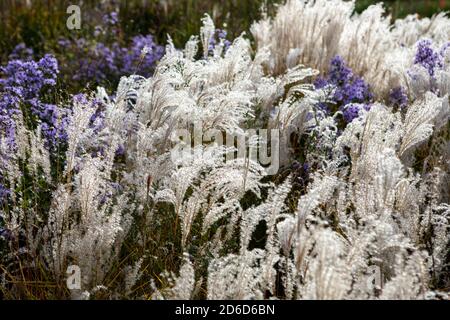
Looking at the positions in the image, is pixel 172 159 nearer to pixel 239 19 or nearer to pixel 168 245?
pixel 168 245

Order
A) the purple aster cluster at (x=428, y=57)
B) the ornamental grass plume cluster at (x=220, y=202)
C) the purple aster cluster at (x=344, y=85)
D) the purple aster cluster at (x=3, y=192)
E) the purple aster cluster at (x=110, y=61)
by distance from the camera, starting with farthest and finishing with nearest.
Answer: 1. the purple aster cluster at (x=110, y=61)
2. the purple aster cluster at (x=344, y=85)
3. the purple aster cluster at (x=428, y=57)
4. the purple aster cluster at (x=3, y=192)
5. the ornamental grass plume cluster at (x=220, y=202)

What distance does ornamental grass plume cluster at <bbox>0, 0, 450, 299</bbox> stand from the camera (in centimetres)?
248

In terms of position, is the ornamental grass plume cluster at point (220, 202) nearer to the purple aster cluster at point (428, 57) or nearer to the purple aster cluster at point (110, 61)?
the purple aster cluster at point (428, 57)

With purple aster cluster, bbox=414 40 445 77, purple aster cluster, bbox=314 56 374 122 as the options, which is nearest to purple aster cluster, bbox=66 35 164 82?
purple aster cluster, bbox=314 56 374 122

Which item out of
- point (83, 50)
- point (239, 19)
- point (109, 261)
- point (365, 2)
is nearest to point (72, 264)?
point (109, 261)

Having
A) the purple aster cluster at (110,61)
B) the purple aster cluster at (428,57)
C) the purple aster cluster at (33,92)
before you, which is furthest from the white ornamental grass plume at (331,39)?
the purple aster cluster at (33,92)

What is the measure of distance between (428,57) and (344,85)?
22.8 inches

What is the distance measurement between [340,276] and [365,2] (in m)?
8.32

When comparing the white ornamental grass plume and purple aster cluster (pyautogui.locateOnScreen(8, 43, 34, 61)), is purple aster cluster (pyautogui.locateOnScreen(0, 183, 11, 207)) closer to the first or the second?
the white ornamental grass plume

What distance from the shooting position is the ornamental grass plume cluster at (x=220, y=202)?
97.8 inches

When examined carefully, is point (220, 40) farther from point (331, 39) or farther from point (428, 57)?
point (428, 57)

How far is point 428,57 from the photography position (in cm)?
442

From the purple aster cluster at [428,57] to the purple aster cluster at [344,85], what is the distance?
41cm
